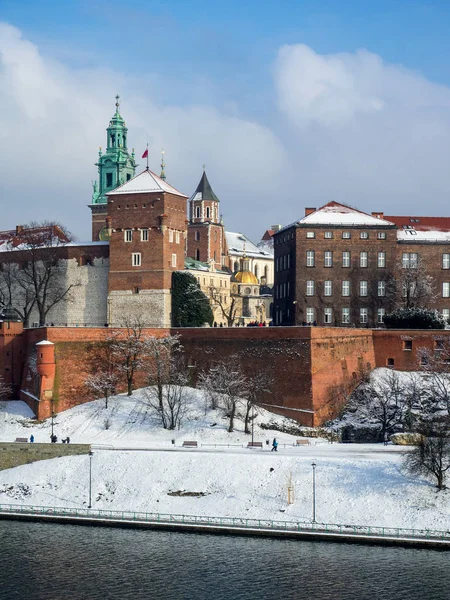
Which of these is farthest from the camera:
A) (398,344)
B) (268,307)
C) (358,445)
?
(268,307)

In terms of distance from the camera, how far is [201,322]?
72.6 meters

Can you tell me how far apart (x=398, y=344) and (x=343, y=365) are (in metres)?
5.94

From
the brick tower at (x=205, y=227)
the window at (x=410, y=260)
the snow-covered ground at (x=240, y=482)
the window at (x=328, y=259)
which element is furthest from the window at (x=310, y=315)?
the brick tower at (x=205, y=227)

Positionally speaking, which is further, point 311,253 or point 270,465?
point 311,253

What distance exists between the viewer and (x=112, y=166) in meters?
105

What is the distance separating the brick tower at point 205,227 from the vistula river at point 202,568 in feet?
214

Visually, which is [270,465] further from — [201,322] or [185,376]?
[201,322]

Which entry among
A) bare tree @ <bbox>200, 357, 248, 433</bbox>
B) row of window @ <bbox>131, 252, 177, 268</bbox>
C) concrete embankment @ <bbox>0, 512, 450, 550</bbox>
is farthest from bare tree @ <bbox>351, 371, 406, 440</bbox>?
row of window @ <bbox>131, 252, 177, 268</bbox>

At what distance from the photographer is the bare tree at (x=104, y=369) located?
62.3 meters

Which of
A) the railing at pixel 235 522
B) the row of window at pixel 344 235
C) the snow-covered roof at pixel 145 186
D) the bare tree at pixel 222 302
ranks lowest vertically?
the railing at pixel 235 522

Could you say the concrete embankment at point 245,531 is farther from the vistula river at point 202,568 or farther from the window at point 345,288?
the window at point 345,288

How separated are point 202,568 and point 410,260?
45282mm

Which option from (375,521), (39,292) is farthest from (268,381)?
(39,292)

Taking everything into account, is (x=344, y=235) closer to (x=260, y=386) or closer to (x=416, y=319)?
(x=416, y=319)
